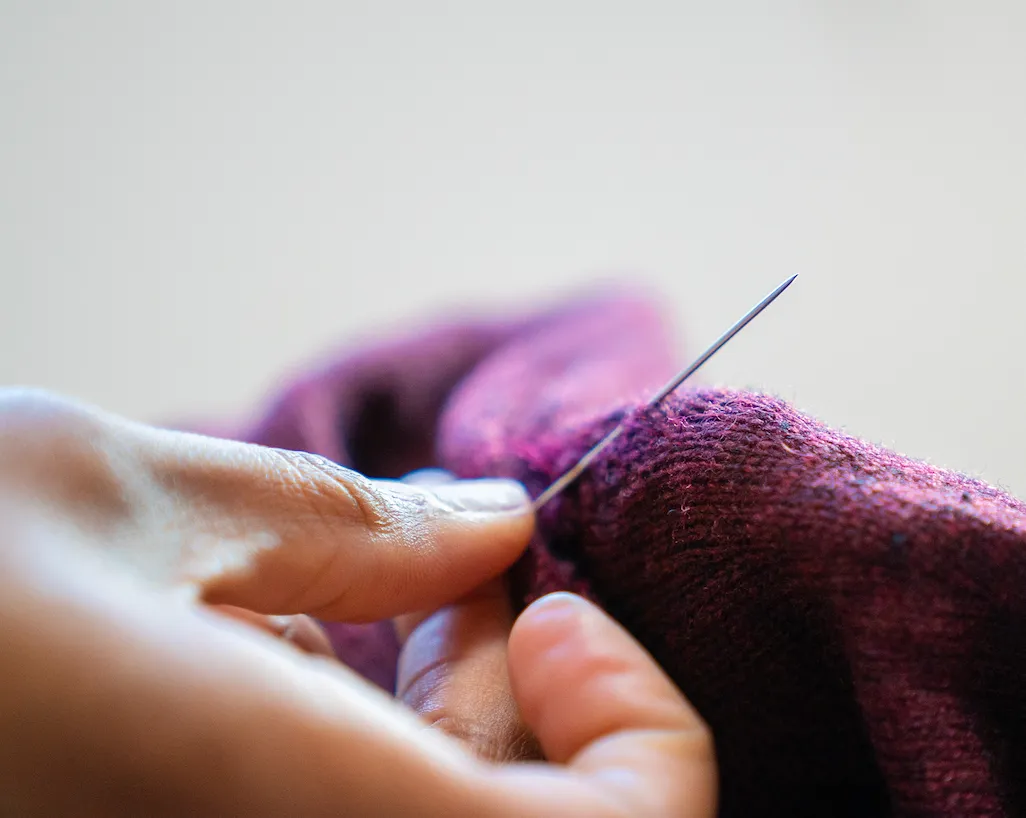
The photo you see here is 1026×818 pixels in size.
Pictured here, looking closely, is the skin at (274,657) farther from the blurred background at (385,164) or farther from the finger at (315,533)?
the blurred background at (385,164)

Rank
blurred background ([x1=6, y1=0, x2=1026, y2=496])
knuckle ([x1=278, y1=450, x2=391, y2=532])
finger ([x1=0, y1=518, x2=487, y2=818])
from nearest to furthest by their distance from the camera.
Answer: finger ([x1=0, y1=518, x2=487, y2=818]), knuckle ([x1=278, y1=450, x2=391, y2=532]), blurred background ([x1=6, y1=0, x2=1026, y2=496])

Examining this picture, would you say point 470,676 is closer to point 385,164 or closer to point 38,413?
point 38,413

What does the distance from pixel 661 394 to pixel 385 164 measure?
0.90 metres

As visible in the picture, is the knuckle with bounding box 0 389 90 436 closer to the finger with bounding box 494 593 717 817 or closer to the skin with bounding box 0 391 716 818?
the skin with bounding box 0 391 716 818

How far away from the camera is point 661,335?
916mm

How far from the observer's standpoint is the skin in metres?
0.28

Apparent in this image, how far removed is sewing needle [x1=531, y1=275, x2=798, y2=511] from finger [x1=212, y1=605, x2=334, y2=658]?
142 millimetres

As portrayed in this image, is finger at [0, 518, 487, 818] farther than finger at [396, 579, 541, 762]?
No

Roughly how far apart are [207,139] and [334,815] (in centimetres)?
114

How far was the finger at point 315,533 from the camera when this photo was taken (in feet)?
1.17

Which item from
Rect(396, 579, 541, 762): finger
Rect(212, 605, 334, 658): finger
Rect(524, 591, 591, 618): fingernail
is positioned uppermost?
Rect(524, 591, 591, 618): fingernail

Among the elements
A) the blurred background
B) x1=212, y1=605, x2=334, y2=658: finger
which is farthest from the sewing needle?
the blurred background

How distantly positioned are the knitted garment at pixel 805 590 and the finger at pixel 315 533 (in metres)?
0.05

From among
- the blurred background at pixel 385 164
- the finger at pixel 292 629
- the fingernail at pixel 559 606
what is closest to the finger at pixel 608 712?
the fingernail at pixel 559 606
